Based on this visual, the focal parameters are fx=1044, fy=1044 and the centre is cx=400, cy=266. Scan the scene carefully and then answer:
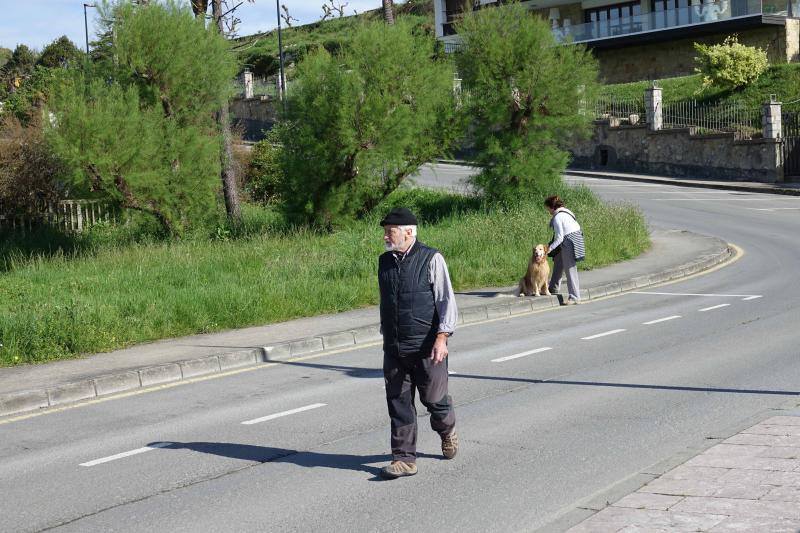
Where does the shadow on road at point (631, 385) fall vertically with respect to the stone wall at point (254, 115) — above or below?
below

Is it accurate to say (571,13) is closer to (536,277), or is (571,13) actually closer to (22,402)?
(536,277)

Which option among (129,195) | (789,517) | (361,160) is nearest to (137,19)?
(129,195)

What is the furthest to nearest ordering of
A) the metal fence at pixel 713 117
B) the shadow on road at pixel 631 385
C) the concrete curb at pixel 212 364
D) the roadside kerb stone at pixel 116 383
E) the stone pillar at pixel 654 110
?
the stone pillar at pixel 654 110 < the metal fence at pixel 713 117 < the roadside kerb stone at pixel 116 383 < the concrete curb at pixel 212 364 < the shadow on road at pixel 631 385

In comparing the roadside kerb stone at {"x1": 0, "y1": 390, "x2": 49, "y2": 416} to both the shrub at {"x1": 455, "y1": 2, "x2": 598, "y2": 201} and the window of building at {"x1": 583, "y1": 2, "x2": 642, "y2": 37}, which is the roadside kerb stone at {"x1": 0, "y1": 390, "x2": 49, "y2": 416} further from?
the window of building at {"x1": 583, "y1": 2, "x2": 642, "y2": 37}

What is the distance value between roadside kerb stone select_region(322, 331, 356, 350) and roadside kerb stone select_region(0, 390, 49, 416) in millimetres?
4003

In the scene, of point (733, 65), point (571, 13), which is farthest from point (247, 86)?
point (733, 65)

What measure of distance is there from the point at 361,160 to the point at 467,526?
771 inches

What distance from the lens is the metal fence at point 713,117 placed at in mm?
43094

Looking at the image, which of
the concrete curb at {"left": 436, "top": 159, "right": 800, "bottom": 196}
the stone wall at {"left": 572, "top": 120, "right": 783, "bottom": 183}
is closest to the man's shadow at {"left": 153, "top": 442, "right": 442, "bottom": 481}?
the concrete curb at {"left": 436, "top": 159, "right": 800, "bottom": 196}

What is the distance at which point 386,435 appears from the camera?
833 cm

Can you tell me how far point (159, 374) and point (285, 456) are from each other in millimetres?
3901

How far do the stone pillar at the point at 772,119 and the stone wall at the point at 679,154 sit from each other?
1.47 ft

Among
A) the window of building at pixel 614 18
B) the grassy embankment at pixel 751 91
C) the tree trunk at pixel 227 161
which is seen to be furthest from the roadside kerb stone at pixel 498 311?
the window of building at pixel 614 18

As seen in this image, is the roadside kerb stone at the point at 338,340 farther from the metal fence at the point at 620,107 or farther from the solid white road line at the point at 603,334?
the metal fence at the point at 620,107
